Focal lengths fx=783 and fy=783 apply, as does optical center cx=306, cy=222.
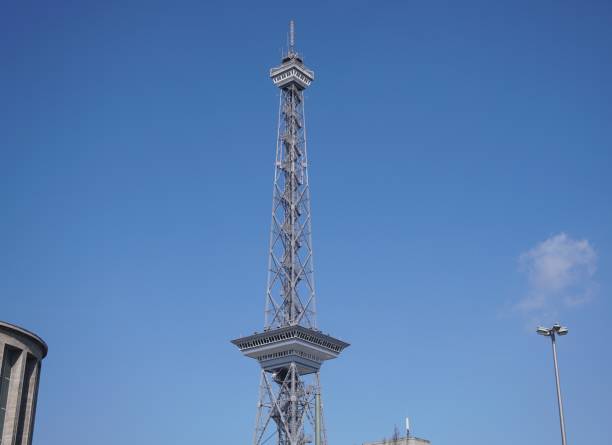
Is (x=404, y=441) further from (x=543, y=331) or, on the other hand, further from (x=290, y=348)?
(x=543, y=331)

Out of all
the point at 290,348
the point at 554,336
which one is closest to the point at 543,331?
the point at 554,336

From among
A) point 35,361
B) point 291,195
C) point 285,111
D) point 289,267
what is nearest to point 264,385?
point 289,267

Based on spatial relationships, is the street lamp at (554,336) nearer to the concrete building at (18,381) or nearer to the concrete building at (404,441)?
the concrete building at (18,381)

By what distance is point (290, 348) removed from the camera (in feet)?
462

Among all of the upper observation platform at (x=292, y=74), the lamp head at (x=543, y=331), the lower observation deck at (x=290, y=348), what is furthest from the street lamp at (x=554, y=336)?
the upper observation platform at (x=292, y=74)

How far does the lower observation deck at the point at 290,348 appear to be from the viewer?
140000 mm

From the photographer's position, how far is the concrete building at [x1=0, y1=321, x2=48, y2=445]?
67875 mm

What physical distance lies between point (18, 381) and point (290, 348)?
75.1 m

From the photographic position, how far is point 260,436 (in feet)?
465

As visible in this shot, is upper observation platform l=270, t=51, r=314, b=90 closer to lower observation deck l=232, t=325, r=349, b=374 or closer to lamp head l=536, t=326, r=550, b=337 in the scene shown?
lower observation deck l=232, t=325, r=349, b=374

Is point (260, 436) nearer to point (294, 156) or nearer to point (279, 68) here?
point (294, 156)

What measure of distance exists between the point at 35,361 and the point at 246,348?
73.4m

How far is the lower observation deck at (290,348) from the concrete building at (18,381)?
6811 centimetres

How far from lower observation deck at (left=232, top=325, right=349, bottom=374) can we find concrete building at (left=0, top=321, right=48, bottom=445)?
68.1 m
